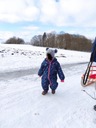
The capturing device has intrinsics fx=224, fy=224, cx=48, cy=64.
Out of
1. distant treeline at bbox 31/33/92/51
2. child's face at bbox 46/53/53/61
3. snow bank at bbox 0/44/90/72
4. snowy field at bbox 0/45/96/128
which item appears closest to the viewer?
snowy field at bbox 0/45/96/128

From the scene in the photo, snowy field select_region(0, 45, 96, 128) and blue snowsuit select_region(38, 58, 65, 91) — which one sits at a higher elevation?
blue snowsuit select_region(38, 58, 65, 91)

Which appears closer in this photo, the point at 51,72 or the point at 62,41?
the point at 51,72

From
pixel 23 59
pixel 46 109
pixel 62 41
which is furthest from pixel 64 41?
pixel 46 109

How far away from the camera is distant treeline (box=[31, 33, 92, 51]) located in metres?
65.9

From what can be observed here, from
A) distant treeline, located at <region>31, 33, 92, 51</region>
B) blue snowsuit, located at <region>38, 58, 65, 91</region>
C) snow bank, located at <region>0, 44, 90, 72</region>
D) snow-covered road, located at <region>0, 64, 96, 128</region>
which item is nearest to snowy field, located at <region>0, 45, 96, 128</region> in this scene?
snow-covered road, located at <region>0, 64, 96, 128</region>

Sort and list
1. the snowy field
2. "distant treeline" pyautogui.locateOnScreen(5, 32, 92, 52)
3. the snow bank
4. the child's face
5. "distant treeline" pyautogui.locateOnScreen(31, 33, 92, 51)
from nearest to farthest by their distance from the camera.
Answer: the snowy field, the child's face, the snow bank, "distant treeline" pyautogui.locateOnScreen(5, 32, 92, 52), "distant treeline" pyautogui.locateOnScreen(31, 33, 92, 51)

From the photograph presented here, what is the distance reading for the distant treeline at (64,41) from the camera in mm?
65875

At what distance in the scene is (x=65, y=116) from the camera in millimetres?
3805

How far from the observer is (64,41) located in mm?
68375

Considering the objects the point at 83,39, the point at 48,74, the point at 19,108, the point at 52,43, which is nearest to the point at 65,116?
the point at 19,108

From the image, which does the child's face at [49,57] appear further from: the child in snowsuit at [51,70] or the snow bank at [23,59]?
the snow bank at [23,59]

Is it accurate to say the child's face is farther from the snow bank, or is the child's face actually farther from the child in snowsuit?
the snow bank

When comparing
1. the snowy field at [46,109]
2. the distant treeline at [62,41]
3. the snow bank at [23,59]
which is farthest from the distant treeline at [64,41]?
the snowy field at [46,109]

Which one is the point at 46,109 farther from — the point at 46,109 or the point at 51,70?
the point at 51,70
